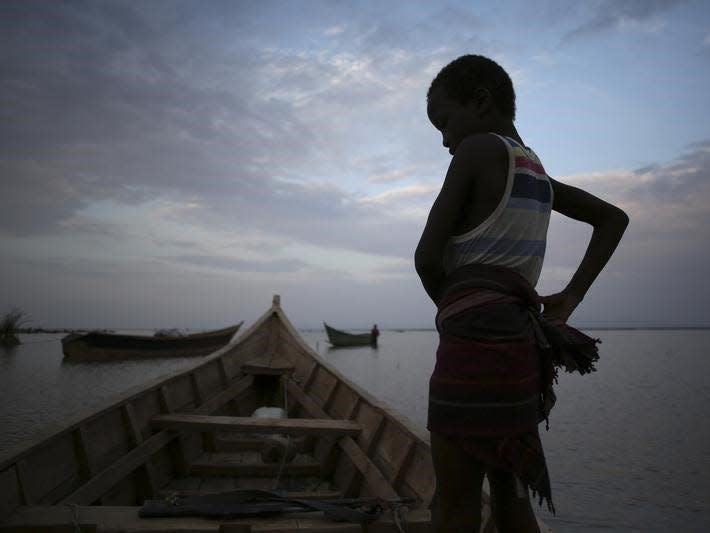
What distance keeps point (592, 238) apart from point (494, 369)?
2.28 feet

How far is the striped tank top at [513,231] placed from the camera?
1314mm

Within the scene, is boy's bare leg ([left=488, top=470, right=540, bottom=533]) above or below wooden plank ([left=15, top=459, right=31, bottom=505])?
above

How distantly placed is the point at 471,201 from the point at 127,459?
10.3 ft

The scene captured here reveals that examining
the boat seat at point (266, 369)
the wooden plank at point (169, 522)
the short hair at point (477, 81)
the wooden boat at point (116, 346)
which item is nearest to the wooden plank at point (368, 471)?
the wooden plank at point (169, 522)

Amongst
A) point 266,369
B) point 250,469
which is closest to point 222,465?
point 250,469

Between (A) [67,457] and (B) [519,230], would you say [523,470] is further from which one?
(A) [67,457]

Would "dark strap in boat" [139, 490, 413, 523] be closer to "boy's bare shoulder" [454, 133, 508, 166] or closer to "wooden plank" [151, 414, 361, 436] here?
"wooden plank" [151, 414, 361, 436]

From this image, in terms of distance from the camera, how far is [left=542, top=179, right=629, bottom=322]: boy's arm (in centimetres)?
150

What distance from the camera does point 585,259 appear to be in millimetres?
1568

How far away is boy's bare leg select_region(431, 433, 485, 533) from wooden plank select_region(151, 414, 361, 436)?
270cm

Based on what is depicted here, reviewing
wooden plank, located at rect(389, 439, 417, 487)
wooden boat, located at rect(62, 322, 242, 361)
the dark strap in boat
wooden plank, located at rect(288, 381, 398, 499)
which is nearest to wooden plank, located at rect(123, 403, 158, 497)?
the dark strap in boat

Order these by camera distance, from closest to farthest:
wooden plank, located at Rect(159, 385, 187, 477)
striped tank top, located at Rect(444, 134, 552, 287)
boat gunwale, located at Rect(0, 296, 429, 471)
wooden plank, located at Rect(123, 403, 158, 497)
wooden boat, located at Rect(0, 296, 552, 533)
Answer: striped tank top, located at Rect(444, 134, 552, 287)
wooden boat, located at Rect(0, 296, 552, 533)
boat gunwale, located at Rect(0, 296, 429, 471)
wooden plank, located at Rect(123, 403, 158, 497)
wooden plank, located at Rect(159, 385, 187, 477)

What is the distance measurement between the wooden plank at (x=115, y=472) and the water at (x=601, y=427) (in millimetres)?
426

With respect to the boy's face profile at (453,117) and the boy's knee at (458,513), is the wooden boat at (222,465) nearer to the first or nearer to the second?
the boy's knee at (458,513)
